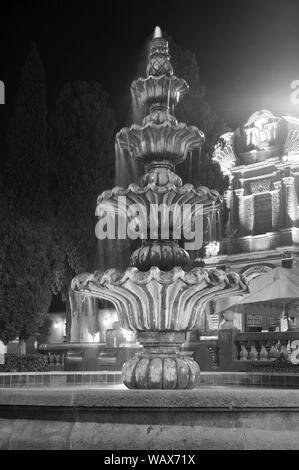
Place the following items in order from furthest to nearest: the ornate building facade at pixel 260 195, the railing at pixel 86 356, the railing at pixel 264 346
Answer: the ornate building facade at pixel 260 195, the railing at pixel 86 356, the railing at pixel 264 346

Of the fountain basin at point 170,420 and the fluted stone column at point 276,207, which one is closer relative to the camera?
the fountain basin at point 170,420

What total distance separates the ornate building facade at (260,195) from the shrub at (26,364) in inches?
614

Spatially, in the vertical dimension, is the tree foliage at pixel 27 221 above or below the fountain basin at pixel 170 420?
above

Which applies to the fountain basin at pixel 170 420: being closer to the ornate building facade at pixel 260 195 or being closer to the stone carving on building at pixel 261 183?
the ornate building facade at pixel 260 195

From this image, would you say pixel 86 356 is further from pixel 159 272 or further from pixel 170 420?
pixel 170 420

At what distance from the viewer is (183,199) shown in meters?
7.64

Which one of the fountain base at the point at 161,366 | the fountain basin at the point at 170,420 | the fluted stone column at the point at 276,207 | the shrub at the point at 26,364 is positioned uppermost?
the fluted stone column at the point at 276,207

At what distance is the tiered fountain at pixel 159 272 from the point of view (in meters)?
7.07

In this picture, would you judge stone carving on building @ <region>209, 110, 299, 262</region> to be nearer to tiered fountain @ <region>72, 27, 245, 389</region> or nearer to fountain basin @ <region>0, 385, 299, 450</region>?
tiered fountain @ <region>72, 27, 245, 389</region>

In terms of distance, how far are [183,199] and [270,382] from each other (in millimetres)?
3842

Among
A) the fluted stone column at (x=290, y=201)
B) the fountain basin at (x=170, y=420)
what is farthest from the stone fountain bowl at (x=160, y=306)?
the fluted stone column at (x=290, y=201)

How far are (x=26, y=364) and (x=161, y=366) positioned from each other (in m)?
14.6

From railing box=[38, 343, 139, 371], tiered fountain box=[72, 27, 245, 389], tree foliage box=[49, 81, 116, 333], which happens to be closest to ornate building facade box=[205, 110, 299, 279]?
tree foliage box=[49, 81, 116, 333]
